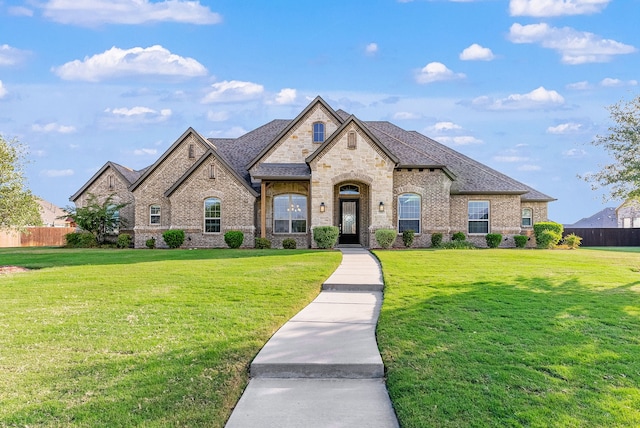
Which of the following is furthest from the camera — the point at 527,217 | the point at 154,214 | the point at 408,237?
the point at 527,217

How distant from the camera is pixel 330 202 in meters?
23.5

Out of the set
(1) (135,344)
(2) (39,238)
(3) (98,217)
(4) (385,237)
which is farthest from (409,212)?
(2) (39,238)

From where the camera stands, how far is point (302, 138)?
83.4 ft

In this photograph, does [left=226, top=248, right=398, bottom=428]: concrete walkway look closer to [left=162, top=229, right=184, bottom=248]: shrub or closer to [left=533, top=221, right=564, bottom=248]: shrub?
[left=162, top=229, right=184, bottom=248]: shrub


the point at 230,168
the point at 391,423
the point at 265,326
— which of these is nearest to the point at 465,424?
the point at 391,423

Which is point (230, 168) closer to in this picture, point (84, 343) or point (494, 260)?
point (494, 260)

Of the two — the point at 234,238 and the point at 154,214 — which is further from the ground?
the point at 154,214

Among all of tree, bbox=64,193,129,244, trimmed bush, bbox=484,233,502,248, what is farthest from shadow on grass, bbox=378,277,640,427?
tree, bbox=64,193,129,244

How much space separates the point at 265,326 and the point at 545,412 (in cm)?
391

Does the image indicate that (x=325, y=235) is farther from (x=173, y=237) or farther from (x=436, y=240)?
(x=173, y=237)

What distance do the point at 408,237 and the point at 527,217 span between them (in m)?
8.92

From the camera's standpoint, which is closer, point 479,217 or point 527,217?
point 479,217

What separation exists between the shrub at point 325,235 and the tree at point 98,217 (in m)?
12.7

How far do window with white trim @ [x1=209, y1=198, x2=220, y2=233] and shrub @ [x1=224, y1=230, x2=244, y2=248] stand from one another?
140 cm
